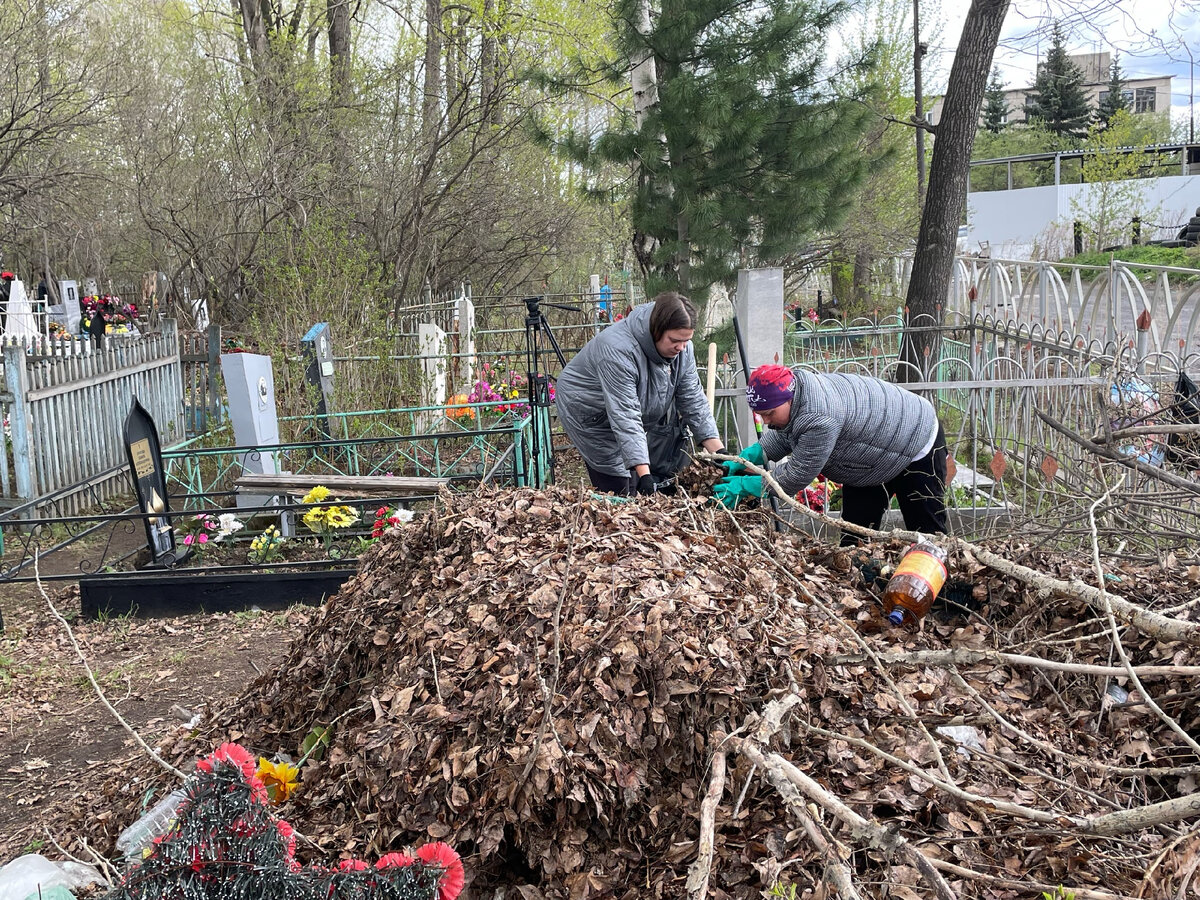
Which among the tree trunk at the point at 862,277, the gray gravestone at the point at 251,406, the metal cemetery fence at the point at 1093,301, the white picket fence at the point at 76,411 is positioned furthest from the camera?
the tree trunk at the point at 862,277

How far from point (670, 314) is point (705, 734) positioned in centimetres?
240

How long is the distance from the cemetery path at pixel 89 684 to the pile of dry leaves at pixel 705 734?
4.38ft

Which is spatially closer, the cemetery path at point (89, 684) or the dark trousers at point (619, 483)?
the cemetery path at point (89, 684)

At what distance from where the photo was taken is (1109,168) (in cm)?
2600

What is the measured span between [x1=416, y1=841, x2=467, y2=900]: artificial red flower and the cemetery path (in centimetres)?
173

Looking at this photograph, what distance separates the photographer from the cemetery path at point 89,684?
13.2ft

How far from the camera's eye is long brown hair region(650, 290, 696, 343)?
446cm

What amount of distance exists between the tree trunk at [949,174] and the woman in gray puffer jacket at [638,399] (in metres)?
3.95

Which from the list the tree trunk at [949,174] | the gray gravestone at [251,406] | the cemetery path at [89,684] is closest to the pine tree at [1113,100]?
the tree trunk at [949,174]

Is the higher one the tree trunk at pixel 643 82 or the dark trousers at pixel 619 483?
the tree trunk at pixel 643 82

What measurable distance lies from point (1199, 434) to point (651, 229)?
487 centimetres

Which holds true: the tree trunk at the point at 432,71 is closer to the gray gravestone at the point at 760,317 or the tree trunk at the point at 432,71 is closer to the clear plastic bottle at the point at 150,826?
the gray gravestone at the point at 760,317

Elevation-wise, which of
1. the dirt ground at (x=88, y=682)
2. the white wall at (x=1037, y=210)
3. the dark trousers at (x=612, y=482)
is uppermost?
the white wall at (x=1037, y=210)

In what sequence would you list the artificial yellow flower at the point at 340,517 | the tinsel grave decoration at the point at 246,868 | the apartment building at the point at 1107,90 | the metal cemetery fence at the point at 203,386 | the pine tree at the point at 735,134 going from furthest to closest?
the apartment building at the point at 1107,90, the metal cemetery fence at the point at 203,386, the pine tree at the point at 735,134, the artificial yellow flower at the point at 340,517, the tinsel grave decoration at the point at 246,868
